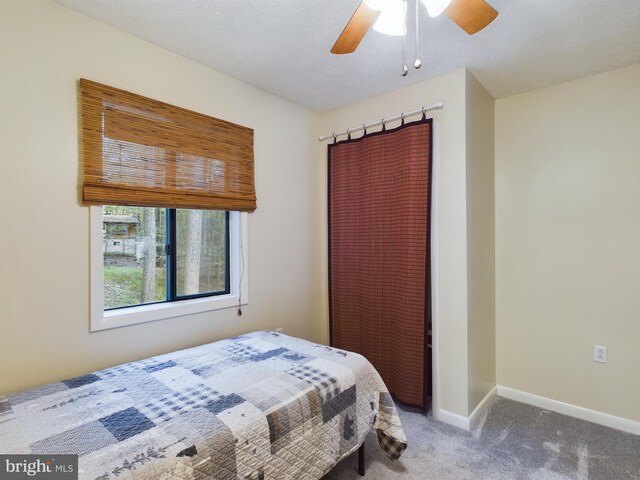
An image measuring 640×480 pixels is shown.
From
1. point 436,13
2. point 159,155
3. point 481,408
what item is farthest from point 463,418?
point 159,155

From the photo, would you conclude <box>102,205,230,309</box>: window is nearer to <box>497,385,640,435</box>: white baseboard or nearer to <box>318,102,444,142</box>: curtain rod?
<box>318,102,444,142</box>: curtain rod

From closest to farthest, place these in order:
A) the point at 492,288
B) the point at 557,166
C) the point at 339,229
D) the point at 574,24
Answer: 1. the point at 574,24
2. the point at 557,166
3. the point at 492,288
4. the point at 339,229

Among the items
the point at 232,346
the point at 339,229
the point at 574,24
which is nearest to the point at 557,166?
the point at 574,24

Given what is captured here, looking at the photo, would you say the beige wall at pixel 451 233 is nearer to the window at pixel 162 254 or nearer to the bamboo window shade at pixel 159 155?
the bamboo window shade at pixel 159 155

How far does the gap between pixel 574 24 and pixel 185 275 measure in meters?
2.76

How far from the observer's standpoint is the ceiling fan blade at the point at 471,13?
4.13 feet

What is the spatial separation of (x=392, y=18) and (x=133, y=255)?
1943 mm

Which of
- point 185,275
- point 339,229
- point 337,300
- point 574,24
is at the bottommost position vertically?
point 337,300

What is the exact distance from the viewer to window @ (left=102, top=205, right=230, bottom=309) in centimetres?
199

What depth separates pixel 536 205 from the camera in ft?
8.41

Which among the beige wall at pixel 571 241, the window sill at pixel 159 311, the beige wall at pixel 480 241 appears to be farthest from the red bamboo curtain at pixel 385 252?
the window sill at pixel 159 311

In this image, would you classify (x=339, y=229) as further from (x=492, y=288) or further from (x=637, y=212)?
(x=637, y=212)

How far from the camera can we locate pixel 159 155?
78.1 inches

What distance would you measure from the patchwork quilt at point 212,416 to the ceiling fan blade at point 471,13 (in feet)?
5.47
